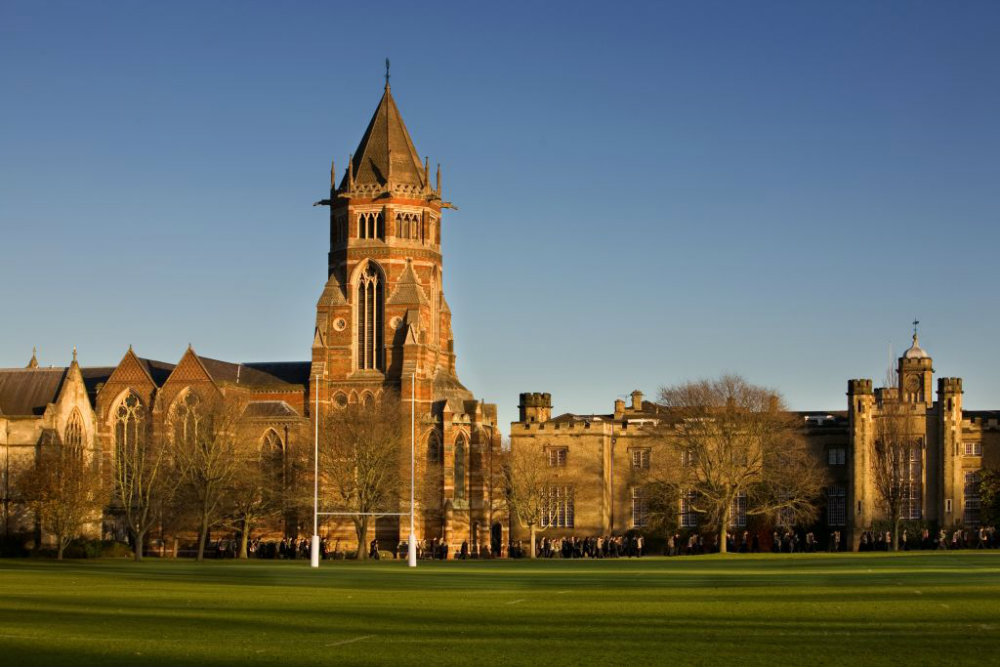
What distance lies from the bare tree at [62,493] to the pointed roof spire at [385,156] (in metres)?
31.9

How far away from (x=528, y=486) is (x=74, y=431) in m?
30.4

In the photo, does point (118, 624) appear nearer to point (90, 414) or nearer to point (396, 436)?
point (396, 436)

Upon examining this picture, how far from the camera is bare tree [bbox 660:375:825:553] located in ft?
302

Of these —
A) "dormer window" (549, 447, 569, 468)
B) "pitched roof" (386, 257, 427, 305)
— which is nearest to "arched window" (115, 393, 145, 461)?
"pitched roof" (386, 257, 427, 305)

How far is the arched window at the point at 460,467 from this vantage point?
356ft

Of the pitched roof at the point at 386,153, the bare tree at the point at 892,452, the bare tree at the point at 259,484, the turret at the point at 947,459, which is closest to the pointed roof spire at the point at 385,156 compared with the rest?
the pitched roof at the point at 386,153

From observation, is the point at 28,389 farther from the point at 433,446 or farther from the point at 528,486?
the point at 528,486

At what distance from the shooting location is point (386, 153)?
116 m

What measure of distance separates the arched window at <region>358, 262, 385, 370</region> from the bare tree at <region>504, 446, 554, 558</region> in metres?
12.3

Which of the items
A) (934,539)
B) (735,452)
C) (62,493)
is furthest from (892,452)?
(62,493)

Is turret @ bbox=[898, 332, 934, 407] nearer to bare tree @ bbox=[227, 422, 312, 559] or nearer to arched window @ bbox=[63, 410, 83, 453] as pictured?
bare tree @ bbox=[227, 422, 312, 559]

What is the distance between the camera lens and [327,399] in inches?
4348

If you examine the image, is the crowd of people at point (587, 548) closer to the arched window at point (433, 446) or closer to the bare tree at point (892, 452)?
the arched window at point (433, 446)

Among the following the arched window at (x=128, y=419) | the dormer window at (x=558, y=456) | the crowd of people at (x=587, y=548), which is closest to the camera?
the crowd of people at (x=587, y=548)
